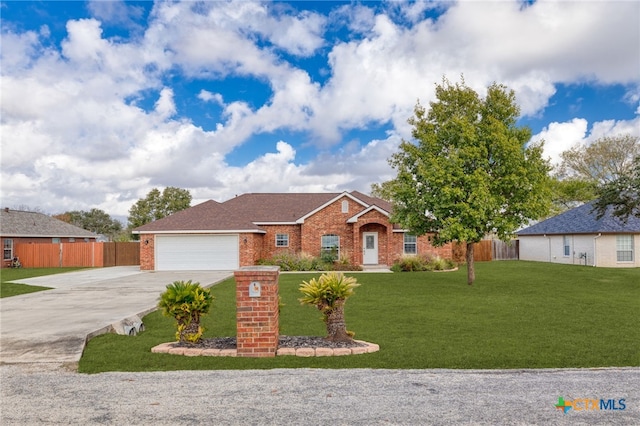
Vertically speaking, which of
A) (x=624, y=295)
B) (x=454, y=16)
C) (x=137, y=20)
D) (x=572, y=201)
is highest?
(x=137, y=20)

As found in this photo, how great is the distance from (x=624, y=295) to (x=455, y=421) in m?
13.8

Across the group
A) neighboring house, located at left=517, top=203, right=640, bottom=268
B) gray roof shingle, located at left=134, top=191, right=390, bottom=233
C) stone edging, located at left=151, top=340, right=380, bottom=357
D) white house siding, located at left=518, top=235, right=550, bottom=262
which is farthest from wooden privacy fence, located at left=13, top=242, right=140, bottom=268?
white house siding, located at left=518, top=235, right=550, bottom=262

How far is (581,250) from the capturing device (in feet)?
103

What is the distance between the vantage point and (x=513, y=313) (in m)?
11.5

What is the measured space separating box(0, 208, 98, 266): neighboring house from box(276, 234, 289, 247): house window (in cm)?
1943

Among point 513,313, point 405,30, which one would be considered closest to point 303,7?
point 405,30

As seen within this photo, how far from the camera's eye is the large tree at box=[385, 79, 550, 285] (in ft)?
56.1

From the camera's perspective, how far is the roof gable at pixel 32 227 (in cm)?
3422

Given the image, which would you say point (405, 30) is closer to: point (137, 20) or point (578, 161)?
point (137, 20)

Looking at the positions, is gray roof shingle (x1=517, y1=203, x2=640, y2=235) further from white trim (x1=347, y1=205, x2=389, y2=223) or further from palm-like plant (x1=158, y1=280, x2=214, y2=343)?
palm-like plant (x1=158, y1=280, x2=214, y2=343)

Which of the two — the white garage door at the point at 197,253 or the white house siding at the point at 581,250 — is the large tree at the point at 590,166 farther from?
the white garage door at the point at 197,253

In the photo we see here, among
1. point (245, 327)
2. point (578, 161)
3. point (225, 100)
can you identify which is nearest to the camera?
point (245, 327)

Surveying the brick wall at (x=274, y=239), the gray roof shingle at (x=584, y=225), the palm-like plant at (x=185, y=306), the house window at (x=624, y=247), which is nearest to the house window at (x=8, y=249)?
the brick wall at (x=274, y=239)

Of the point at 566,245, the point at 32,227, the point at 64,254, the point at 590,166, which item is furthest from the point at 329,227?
the point at 590,166
